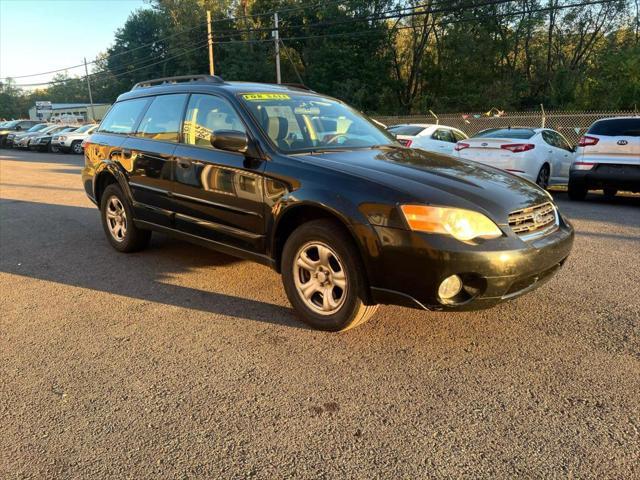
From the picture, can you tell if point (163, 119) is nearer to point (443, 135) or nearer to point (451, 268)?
point (451, 268)

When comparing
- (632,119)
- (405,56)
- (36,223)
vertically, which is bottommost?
(36,223)

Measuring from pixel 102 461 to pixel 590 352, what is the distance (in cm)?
284

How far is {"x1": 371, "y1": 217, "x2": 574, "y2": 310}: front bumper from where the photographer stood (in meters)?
2.90

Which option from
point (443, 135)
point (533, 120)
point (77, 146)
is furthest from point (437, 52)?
point (443, 135)

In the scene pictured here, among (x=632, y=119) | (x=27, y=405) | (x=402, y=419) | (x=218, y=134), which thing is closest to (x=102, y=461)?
(x=27, y=405)

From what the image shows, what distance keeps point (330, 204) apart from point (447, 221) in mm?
751

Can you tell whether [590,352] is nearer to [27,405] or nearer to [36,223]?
[27,405]

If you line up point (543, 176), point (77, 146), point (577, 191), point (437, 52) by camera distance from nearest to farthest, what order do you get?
point (577, 191) < point (543, 176) < point (77, 146) < point (437, 52)

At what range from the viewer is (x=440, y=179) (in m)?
3.31

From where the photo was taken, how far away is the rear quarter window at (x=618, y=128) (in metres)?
8.58

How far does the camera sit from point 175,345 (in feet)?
11.0

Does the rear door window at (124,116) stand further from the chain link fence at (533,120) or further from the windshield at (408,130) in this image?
the chain link fence at (533,120)

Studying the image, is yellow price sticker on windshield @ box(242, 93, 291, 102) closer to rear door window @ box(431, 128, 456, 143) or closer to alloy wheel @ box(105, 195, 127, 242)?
alloy wheel @ box(105, 195, 127, 242)

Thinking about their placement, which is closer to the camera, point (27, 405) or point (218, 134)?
point (27, 405)
